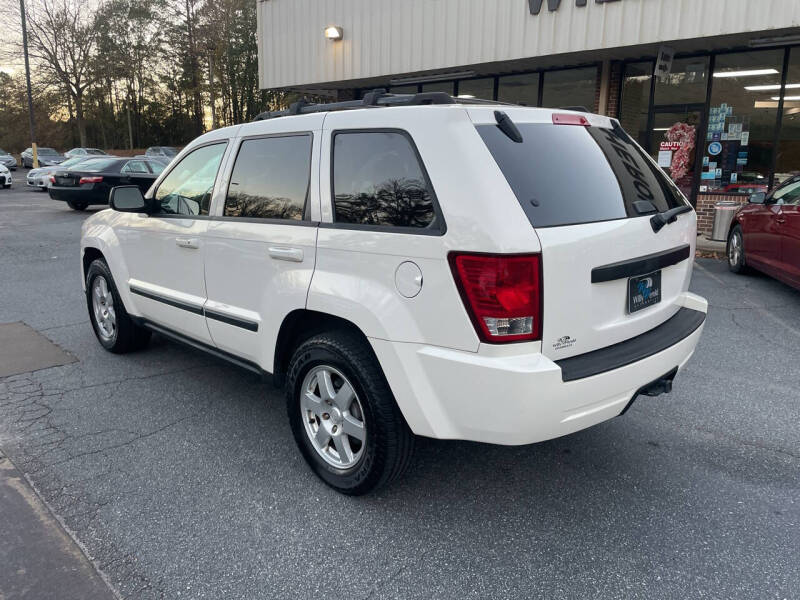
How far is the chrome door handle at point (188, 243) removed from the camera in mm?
3863

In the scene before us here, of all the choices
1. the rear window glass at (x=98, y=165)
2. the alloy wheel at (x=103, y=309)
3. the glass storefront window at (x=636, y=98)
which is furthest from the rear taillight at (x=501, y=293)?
→ the rear window glass at (x=98, y=165)

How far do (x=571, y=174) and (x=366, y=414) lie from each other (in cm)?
144

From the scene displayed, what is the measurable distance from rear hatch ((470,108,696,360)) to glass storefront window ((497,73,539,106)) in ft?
39.6

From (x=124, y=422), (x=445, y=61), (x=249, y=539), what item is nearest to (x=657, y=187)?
(x=249, y=539)

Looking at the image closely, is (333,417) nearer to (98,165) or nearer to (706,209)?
(706,209)

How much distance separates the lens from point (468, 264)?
2428 mm

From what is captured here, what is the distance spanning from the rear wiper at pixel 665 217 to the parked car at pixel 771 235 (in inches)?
178

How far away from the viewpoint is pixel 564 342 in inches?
100.0

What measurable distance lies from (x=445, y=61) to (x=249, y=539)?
12.8 meters

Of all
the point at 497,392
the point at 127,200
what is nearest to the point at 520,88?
the point at 127,200

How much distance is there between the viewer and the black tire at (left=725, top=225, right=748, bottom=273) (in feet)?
28.1

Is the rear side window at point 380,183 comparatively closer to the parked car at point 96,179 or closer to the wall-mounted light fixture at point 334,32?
the wall-mounted light fixture at point 334,32

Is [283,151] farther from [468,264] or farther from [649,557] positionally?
[649,557]

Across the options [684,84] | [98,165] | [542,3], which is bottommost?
[98,165]
